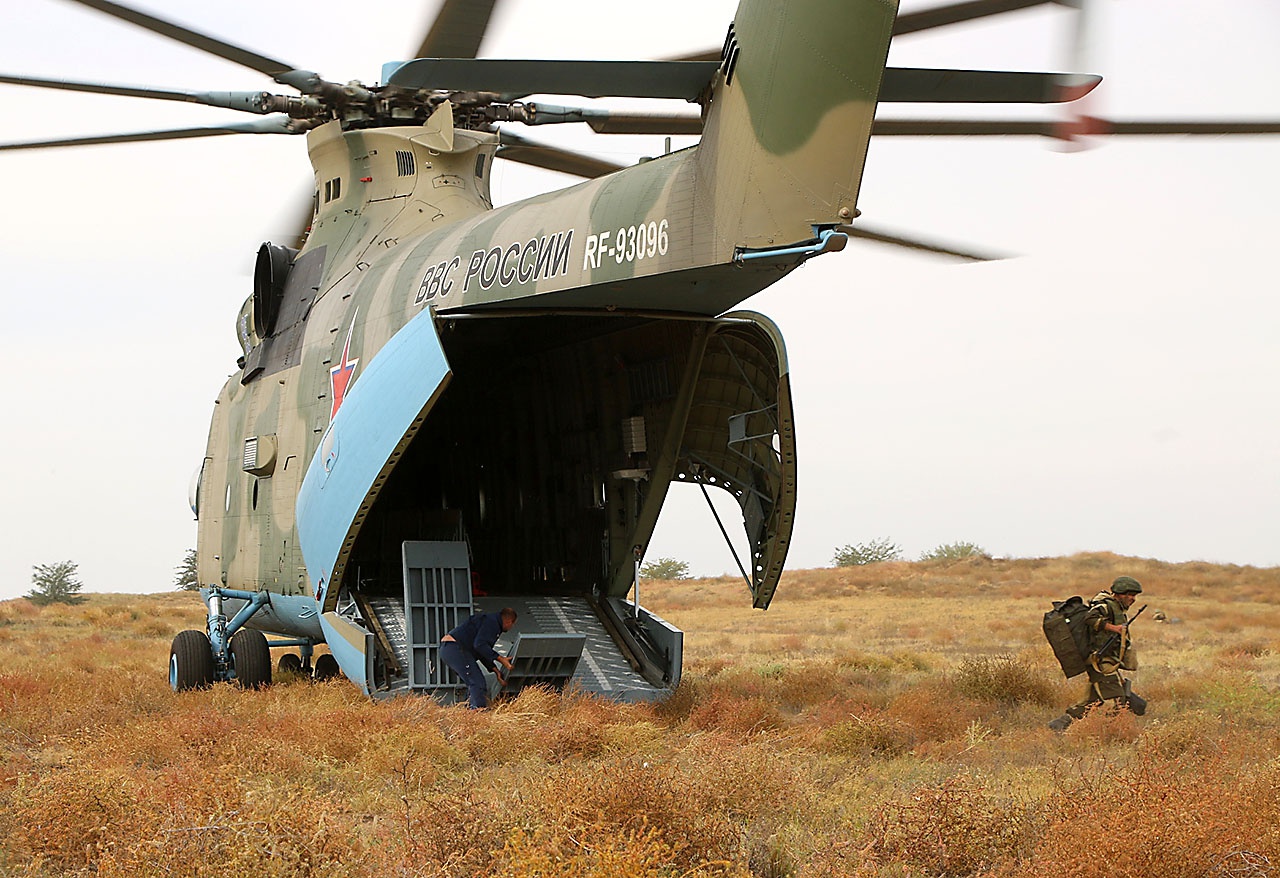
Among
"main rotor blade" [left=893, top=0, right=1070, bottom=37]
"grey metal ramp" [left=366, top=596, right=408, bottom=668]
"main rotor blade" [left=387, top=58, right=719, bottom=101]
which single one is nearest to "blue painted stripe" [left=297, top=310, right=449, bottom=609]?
"grey metal ramp" [left=366, top=596, right=408, bottom=668]

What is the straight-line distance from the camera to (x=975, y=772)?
26.5 feet

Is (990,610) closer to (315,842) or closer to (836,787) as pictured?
(836,787)

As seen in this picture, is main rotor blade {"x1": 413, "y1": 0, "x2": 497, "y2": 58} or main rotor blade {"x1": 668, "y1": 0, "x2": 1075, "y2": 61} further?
main rotor blade {"x1": 413, "y1": 0, "x2": 497, "y2": 58}

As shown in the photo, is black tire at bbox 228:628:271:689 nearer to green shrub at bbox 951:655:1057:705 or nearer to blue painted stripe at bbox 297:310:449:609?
blue painted stripe at bbox 297:310:449:609

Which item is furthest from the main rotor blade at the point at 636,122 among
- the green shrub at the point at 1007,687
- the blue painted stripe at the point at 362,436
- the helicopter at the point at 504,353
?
the green shrub at the point at 1007,687

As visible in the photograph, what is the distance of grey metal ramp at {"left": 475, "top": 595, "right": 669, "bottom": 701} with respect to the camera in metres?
11.4

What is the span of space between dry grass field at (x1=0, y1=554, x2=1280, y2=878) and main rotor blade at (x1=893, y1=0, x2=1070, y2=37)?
382 centimetres

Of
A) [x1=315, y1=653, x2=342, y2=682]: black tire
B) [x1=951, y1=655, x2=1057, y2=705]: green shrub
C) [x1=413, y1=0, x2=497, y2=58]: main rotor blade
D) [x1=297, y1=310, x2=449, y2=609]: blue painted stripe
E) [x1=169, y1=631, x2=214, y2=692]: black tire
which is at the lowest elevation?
[x1=951, y1=655, x2=1057, y2=705]: green shrub

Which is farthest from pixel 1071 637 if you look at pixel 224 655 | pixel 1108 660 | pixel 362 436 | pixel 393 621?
pixel 224 655

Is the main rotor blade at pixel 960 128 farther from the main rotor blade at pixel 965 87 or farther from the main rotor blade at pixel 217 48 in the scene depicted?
the main rotor blade at pixel 217 48

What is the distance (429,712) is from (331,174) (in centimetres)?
727

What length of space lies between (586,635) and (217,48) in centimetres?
657

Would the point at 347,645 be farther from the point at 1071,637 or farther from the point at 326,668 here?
the point at 1071,637

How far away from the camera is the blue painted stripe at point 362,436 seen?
996cm
